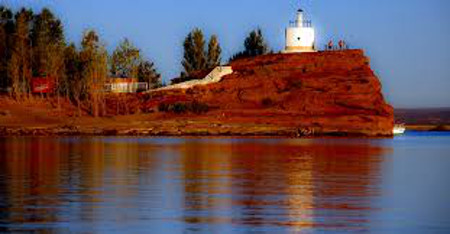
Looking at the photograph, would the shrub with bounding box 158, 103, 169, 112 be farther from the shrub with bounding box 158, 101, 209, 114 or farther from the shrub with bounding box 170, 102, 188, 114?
the shrub with bounding box 170, 102, 188, 114

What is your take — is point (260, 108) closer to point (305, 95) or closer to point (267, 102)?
point (267, 102)

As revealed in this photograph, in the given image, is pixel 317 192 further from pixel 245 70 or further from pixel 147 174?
pixel 245 70

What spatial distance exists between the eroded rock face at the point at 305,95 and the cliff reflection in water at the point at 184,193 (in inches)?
2045

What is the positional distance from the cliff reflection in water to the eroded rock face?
51932mm

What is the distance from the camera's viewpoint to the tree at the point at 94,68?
4183 inches

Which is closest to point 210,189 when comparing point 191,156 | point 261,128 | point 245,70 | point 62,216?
point 62,216

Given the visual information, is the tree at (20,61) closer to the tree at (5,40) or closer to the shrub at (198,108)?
the tree at (5,40)

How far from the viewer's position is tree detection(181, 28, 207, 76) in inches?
5039

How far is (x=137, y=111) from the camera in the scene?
105062 mm

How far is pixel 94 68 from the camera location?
355 feet

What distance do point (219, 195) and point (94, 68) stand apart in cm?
8189

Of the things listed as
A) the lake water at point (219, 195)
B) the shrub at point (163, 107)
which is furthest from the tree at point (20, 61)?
the lake water at point (219, 195)

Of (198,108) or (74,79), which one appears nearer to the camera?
(198,108)

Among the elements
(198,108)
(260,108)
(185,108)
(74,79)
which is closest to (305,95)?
(260,108)
